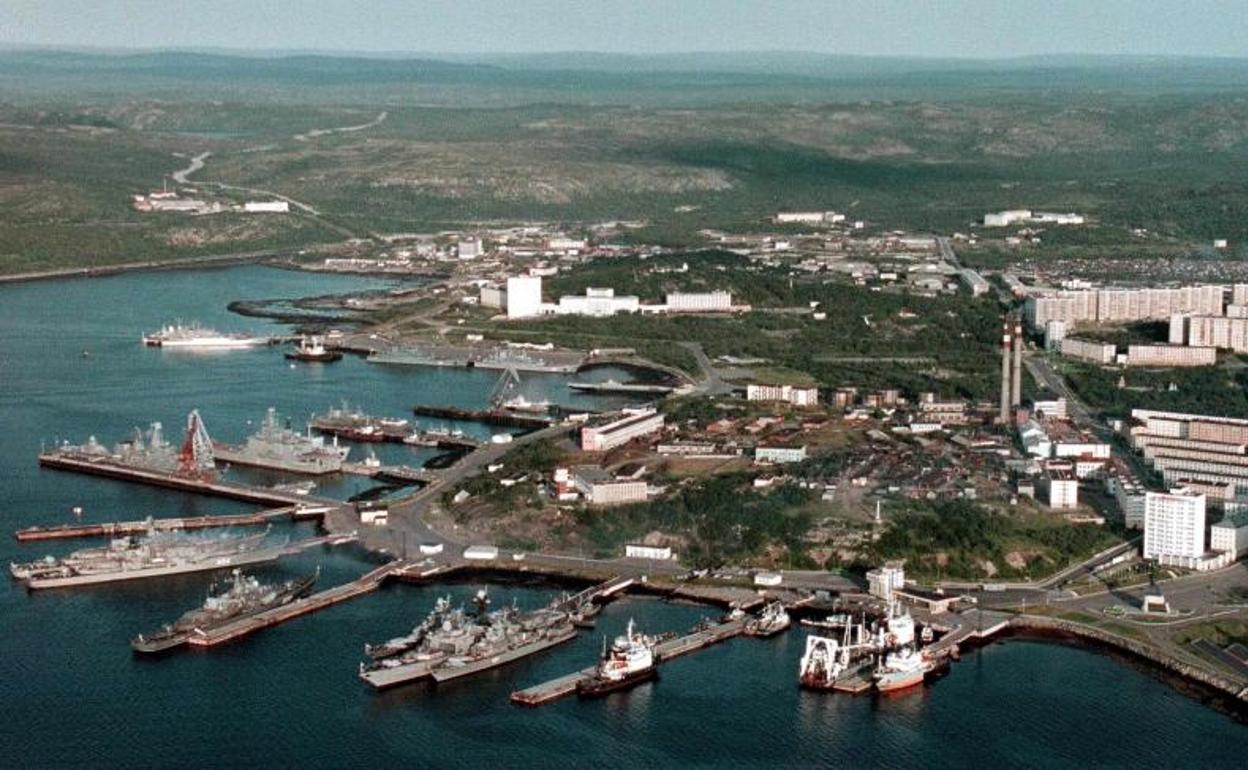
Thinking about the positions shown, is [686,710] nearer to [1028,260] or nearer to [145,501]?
[145,501]

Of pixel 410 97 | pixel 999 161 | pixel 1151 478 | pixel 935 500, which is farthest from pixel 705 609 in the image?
pixel 410 97

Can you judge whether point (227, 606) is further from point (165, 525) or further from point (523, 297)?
point (523, 297)

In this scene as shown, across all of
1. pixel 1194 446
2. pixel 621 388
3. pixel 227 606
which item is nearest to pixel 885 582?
pixel 227 606

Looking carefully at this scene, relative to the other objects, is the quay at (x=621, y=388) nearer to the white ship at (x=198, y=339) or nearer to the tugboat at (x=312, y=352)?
the tugboat at (x=312, y=352)

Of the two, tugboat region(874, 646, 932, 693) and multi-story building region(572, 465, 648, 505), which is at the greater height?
multi-story building region(572, 465, 648, 505)

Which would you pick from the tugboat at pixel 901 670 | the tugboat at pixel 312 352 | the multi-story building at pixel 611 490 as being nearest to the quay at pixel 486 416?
the tugboat at pixel 312 352

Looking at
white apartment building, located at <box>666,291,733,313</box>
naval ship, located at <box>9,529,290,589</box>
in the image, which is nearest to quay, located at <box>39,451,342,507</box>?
naval ship, located at <box>9,529,290,589</box>

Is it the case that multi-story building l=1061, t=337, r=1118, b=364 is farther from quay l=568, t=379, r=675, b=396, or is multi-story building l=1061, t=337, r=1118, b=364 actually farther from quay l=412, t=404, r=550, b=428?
quay l=412, t=404, r=550, b=428
